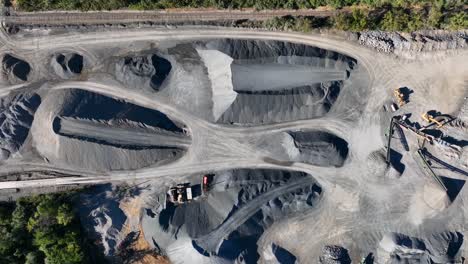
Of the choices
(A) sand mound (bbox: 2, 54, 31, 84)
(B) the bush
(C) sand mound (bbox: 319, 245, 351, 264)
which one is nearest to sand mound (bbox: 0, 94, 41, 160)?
(A) sand mound (bbox: 2, 54, 31, 84)

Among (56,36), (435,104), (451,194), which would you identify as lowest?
(451,194)

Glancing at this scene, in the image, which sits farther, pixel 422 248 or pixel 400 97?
pixel 400 97

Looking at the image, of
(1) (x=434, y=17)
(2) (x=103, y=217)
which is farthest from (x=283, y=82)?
(2) (x=103, y=217)

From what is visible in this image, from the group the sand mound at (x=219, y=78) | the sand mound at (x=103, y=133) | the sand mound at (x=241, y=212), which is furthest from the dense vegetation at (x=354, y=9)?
the sand mound at (x=241, y=212)

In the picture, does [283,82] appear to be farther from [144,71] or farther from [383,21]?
[144,71]

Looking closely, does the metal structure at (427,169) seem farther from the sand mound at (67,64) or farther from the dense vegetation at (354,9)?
the sand mound at (67,64)

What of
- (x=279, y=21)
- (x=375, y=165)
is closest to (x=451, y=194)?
(x=375, y=165)

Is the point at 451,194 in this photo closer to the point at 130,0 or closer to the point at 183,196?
the point at 183,196
